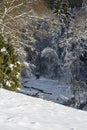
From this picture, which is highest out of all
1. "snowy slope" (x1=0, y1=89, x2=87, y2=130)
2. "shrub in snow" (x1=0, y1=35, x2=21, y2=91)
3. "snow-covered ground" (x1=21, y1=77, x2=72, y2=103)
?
"shrub in snow" (x1=0, y1=35, x2=21, y2=91)

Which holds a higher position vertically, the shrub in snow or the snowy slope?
the shrub in snow

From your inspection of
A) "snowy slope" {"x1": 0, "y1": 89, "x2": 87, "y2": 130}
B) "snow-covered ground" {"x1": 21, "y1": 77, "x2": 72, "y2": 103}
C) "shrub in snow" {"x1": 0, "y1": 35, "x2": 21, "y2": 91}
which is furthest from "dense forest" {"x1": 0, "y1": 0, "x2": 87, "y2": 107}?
"snowy slope" {"x1": 0, "y1": 89, "x2": 87, "y2": 130}

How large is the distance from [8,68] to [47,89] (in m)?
13.8

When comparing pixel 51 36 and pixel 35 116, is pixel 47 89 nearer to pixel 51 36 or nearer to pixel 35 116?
pixel 51 36

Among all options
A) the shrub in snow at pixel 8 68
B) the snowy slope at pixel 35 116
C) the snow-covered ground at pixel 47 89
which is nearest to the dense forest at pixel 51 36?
the snow-covered ground at pixel 47 89

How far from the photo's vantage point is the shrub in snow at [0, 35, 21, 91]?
13.6m

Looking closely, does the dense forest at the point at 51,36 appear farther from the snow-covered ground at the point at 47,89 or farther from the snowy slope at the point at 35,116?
the snowy slope at the point at 35,116

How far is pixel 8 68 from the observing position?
13656 mm

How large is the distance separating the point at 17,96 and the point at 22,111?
1.93m

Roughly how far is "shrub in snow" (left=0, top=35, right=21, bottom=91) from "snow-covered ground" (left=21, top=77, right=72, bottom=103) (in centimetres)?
937

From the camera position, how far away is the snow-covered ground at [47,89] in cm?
2403

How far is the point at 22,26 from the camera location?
20.6 metres

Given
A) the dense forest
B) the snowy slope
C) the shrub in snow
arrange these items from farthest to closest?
the dense forest
the shrub in snow
the snowy slope

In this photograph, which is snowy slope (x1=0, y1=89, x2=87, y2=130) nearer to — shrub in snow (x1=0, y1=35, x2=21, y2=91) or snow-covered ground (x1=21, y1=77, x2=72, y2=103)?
shrub in snow (x1=0, y1=35, x2=21, y2=91)
